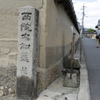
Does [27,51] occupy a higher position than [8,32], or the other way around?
[8,32]

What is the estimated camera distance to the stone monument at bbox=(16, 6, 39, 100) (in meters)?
3.57

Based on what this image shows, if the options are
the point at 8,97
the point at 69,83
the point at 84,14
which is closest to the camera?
the point at 8,97

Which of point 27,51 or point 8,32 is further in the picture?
point 8,32

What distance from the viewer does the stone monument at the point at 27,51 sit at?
357cm

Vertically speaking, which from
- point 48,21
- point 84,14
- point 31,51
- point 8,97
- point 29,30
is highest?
point 84,14

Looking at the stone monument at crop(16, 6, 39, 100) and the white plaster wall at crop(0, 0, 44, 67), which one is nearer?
the stone monument at crop(16, 6, 39, 100)

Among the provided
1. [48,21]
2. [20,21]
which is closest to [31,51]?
[20,21]

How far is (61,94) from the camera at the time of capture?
402cm

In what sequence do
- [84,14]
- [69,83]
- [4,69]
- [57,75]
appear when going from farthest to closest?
[84,14] → [57,75] → [69,83] → [4,69]

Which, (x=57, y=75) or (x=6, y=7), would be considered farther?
(x=57, y=75)

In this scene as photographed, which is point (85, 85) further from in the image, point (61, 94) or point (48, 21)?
point (48, 21)

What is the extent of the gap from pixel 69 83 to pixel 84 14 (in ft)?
169

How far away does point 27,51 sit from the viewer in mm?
3629

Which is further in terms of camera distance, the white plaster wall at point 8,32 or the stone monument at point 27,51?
the white plaster wall at point 8,32
